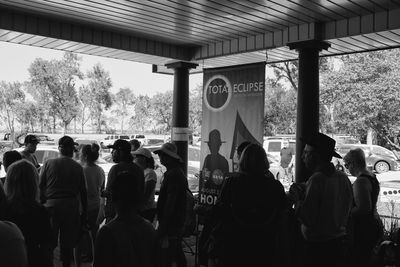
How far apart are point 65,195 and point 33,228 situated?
1.36 meters

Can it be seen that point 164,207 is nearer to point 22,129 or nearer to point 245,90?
point 245,90

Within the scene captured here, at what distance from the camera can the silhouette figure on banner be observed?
705cm

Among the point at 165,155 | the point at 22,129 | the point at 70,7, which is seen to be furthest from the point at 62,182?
the point at 22,129

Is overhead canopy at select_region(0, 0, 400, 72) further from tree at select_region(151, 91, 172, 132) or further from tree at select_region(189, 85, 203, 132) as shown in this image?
tree at select_region(151, 91, 172, 132)

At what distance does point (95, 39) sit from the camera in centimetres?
682

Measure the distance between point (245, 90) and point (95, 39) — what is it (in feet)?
8.55

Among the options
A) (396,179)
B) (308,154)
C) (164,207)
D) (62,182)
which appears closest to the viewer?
(308,154)

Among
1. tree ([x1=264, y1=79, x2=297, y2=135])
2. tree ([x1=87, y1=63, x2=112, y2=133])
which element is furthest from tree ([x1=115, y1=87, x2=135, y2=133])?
tree ([x1=264, y1=79, x2=297, y2=135])

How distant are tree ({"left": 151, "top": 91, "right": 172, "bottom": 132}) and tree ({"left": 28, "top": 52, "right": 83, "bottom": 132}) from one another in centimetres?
1061

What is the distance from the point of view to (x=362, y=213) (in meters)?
3.65

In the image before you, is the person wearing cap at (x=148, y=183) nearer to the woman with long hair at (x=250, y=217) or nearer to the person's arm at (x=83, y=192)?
the person's arm at (x=83, y=192)

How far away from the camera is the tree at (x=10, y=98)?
30.1 m

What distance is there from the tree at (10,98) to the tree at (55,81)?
1.65 metres

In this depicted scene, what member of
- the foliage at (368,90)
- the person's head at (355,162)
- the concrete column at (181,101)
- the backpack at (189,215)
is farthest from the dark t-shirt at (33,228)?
the foliage at (368,90)
